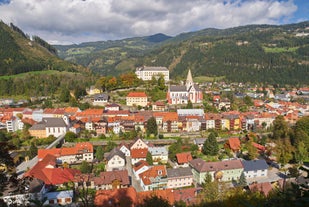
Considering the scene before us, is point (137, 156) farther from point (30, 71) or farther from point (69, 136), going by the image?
point (30, 71)

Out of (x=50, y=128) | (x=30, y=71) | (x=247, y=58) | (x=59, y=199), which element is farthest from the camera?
(x=247, y=58)

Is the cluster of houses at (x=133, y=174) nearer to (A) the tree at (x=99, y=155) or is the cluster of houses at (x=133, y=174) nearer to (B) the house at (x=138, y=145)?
(A) the tree at (x=99, y=155)

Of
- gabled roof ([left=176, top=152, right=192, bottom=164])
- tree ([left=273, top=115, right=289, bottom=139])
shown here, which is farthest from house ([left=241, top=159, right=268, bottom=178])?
tree ([left=273, top=115, right=289, bottom=139])

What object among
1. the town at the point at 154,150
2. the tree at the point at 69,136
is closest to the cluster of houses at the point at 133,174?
the town at the point at 154,150

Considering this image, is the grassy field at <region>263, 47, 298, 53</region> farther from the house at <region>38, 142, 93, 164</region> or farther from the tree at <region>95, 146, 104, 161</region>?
the house at <region>38, 142, 93, 164</region>

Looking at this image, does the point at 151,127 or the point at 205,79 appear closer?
the point at 151,127

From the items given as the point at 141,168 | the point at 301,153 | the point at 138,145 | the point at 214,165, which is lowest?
the point at 141,168

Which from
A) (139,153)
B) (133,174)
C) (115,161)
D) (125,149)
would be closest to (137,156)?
(139,153)

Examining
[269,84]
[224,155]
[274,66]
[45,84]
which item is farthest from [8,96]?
[274,66]
